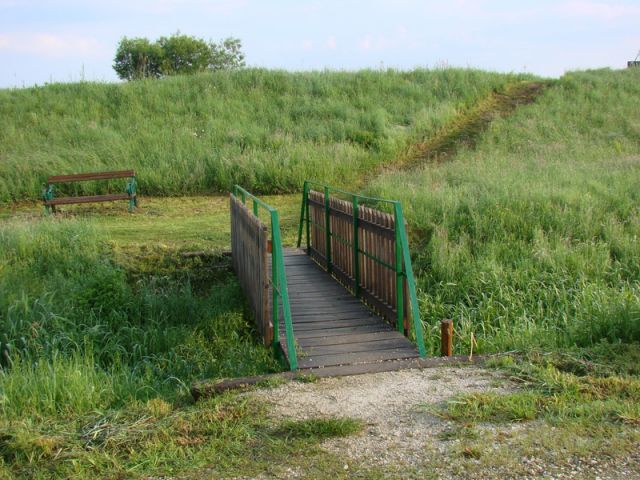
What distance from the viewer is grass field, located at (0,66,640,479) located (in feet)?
16.2

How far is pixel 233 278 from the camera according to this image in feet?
34.7

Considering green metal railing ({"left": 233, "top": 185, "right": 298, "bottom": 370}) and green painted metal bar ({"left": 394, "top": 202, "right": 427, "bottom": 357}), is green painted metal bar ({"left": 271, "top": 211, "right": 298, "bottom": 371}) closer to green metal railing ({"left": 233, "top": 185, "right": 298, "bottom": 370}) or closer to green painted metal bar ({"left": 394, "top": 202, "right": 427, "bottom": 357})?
Result: green metal railing ({"left": 233, "top": 185, "right": 298, "bottom": 370})

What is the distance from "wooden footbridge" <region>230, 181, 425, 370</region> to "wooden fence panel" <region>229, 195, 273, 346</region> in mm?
10

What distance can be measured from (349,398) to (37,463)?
2.29m

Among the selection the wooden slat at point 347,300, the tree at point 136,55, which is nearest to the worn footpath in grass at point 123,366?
the wooden slat at point 347,300

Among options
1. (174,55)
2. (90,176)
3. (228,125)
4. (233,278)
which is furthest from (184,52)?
(233,278)

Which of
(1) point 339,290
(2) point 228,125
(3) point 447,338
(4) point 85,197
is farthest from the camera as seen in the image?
(2) point 228,125

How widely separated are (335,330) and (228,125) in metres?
14.2

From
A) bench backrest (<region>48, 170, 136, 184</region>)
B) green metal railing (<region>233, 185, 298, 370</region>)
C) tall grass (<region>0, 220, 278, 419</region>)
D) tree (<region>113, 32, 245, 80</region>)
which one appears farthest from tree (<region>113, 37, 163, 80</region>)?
green metal railing (<region>233, 185, 298, 370</region>)

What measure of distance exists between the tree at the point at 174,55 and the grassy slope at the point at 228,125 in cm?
3398

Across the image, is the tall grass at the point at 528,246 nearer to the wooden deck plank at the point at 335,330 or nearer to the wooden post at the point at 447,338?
the wooden post at the point at 447,338

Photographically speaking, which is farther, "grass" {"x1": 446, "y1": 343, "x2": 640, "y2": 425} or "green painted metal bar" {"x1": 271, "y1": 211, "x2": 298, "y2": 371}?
"green painted metal bar" {"x1": 271, "y1": 211, "x2": 298, "y2": 371}

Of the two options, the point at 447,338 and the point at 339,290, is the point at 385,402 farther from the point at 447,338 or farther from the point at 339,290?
the point at 339,290

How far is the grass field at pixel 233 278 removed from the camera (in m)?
4.93
